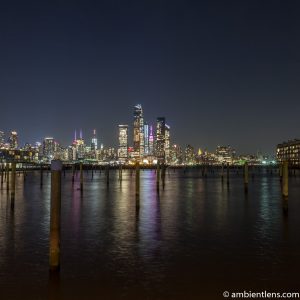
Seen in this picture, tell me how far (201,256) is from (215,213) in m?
11.7

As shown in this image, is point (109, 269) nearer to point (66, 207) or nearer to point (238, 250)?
point (238, 250)

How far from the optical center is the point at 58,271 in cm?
1148

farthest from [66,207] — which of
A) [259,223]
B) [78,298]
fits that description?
[78,298]

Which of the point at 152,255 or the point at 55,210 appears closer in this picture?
the point at 55,210

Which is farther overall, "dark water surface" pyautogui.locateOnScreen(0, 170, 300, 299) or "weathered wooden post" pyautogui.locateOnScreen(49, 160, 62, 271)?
"weathered wooden post" pyautogui.locateOnScreen(49, 160, 62, 271)

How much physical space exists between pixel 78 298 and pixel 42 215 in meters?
15.0

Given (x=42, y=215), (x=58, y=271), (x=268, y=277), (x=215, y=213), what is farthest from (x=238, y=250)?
(x=42, y=215)

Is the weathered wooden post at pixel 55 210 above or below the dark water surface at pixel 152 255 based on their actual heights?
above

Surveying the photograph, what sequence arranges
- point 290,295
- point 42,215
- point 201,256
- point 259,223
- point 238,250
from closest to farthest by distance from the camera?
point 290,295
point 201,256
point 238,250
point 259,223
point 42,215

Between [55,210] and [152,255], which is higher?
[55,210]

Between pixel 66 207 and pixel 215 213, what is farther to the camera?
pixel 66 207

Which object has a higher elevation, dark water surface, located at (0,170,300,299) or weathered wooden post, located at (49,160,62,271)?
weathered wooden post, located at (49,160,62,271)

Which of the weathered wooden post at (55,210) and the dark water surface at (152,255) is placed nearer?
the dark water surface at (152,255)

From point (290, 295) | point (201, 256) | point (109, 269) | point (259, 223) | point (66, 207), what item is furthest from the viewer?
→ point (66, 207)
